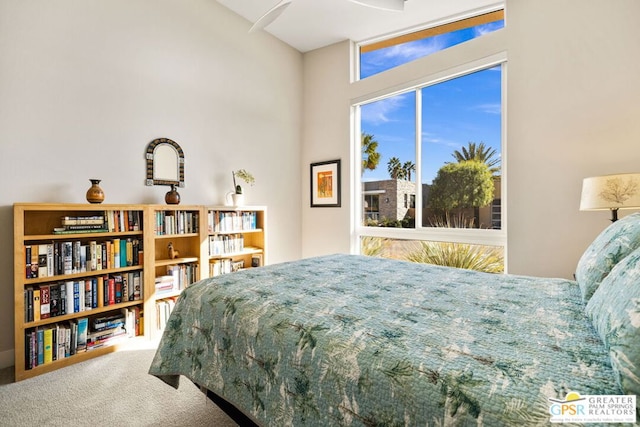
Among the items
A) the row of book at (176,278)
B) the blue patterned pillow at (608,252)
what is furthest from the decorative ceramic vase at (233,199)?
the blue patterned pillow at (608,252)

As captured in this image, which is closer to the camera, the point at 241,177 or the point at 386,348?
the point at 386,348

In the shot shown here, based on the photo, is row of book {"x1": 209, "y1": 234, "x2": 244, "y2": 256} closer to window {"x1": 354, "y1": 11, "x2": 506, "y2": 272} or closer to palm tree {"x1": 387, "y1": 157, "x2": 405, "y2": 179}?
window {"x1": 354, "y1": 11, "x2": 506, "y2": 272}

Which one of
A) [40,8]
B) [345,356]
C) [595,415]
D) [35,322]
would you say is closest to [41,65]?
[40,8]

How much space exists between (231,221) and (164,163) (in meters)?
0.91

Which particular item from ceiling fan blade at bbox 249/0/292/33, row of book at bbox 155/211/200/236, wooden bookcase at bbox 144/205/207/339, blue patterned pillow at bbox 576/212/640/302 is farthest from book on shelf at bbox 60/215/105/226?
blue patterned pillow at bbox 576/212/640/302

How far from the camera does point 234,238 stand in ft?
11.7

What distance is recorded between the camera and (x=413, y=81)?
142 inches

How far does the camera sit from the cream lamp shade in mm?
1914

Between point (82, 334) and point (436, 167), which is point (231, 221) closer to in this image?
point (82, 334)

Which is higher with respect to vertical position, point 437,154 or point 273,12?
point 273,12

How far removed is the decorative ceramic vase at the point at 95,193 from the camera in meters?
2.52

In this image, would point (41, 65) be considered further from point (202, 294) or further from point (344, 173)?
point (344, 173)

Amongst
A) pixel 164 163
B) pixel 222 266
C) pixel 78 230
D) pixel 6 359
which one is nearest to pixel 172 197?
pixel 164 163

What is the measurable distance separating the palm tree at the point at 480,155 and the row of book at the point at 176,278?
303 centimetres
